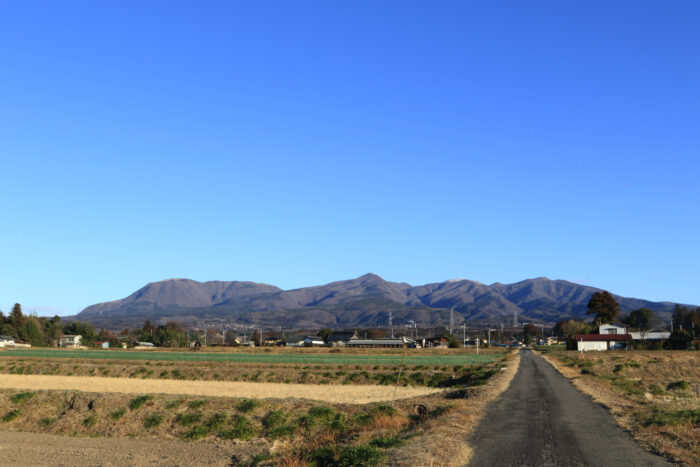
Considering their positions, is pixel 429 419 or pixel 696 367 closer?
pixel 429 419

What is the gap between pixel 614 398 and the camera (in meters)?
36.7

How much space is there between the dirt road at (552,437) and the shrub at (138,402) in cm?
1918

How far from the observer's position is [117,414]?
3338 centimetres

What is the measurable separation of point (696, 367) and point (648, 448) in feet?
204

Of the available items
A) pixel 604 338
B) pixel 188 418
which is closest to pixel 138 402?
pixel 188 418

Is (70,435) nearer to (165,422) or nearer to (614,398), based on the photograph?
(165,422)

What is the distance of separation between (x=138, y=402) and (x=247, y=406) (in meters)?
6.76

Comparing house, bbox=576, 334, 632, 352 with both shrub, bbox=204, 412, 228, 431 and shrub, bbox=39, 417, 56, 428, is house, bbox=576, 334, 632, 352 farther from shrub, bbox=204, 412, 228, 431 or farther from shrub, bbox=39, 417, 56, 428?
shrub, bbox=39, 417, 56, 428

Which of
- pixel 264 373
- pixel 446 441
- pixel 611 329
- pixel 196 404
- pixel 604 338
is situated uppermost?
pixel 446 441

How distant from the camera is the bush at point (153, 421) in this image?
3158 centimetres

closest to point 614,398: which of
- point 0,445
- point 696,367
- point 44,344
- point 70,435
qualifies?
point 70,435

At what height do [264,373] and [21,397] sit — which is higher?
[21,397]

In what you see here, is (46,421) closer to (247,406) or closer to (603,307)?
(247,406)

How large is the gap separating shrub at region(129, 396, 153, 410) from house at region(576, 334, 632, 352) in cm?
13420
